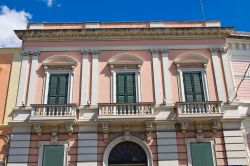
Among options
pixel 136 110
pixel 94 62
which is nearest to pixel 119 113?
pixel 136 110

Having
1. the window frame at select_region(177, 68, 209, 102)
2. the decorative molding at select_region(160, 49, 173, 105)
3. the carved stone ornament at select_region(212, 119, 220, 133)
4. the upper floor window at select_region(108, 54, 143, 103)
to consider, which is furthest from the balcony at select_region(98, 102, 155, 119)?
the carved stone ornament at select_region(212, 119, 220, 133)

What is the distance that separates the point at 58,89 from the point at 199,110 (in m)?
7.78

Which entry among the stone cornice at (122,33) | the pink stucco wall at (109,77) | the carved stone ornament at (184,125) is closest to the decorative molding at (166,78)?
the pink stucco wall at (109,77)

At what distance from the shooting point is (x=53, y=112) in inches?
703

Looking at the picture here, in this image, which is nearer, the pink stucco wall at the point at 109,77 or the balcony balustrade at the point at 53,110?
the balcony balustrade at the point at 53,110

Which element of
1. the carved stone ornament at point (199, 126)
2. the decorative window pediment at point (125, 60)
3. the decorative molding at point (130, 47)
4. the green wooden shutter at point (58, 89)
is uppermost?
the decorative molding at point (130, 47)

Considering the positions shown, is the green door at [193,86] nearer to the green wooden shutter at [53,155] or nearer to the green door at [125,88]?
the green door at [125,88]

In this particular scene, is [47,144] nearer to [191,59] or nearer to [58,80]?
[58,80]

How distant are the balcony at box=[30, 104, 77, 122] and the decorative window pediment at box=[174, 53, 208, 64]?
6.60 meters

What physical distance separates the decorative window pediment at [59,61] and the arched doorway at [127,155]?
554 cm

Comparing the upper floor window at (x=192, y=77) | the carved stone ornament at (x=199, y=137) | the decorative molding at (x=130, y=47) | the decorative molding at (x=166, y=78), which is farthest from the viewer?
the decorative molding at (x=130, y=47)

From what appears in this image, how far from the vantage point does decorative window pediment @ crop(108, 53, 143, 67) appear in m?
19.6

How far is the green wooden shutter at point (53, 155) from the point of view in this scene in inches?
672

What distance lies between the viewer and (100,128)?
699 inches
